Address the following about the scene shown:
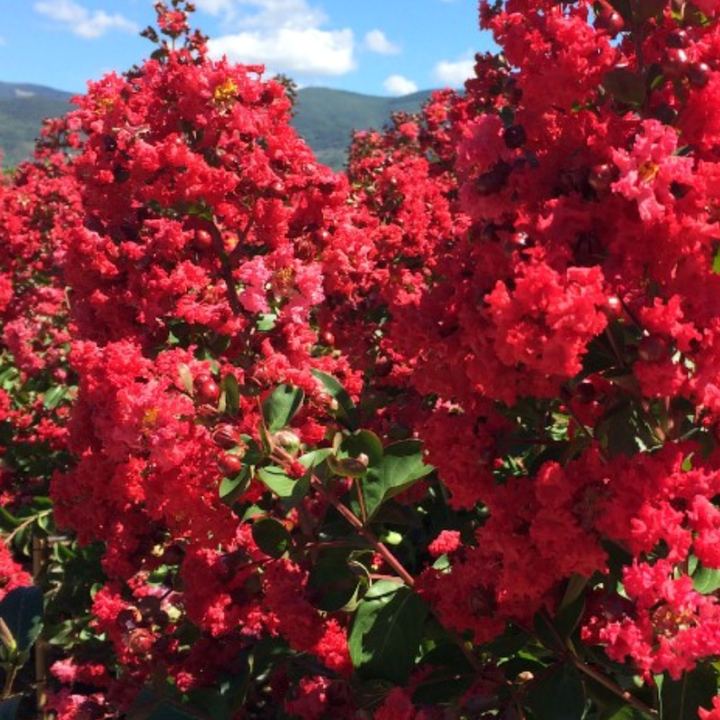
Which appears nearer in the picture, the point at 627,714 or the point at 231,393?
Answer: the point at 627,714

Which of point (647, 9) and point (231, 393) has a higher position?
point (647, 9)

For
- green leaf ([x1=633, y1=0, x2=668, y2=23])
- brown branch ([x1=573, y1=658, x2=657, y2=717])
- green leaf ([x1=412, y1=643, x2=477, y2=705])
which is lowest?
green leaf ([x1=412, y1=643, x2=477, y2=705])

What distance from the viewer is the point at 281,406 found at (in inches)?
66.5

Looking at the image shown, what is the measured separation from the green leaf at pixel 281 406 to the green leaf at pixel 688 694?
0.80 metres

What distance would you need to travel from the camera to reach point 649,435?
1.46m

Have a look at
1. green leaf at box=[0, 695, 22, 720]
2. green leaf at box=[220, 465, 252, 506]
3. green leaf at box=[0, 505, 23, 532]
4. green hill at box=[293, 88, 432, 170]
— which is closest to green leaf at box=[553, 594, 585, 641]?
green leaf at box=[220, 465, 252, 506]

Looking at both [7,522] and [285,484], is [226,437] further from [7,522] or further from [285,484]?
[7,522]

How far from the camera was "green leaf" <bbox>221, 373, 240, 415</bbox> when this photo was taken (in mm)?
1615

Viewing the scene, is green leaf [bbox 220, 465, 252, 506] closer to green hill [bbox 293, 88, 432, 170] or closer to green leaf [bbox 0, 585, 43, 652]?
green leaf [bbox 0, 585, 43, 652]

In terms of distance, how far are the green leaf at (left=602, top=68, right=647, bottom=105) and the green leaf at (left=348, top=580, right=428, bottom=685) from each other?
96cm

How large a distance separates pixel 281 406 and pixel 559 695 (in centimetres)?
71

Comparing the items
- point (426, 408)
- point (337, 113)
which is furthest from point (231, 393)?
point (337, 113)

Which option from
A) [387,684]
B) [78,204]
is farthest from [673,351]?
[78,204]

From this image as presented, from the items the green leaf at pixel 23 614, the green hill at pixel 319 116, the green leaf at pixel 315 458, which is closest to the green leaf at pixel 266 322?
the green leaf at pixel 315 458
